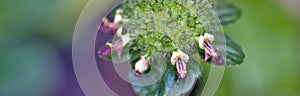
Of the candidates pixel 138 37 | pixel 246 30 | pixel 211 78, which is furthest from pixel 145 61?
Result: pixel 246 30

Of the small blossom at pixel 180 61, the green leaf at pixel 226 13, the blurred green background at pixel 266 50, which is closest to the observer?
the small blossom at pixel 180 61

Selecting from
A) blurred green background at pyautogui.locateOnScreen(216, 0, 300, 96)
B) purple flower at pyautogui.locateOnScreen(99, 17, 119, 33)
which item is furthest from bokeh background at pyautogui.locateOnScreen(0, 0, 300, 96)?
purple flower at pyautogui.locateOnScreen(99, 17, 119, 33)

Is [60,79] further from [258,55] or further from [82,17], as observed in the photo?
[258,55]

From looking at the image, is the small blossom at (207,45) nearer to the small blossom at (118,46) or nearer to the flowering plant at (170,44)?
the flowering plant at (170,44)

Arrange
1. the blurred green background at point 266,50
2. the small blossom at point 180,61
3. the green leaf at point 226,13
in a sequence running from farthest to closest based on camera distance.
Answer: the blurred green background at point 266,50, the green leaf at point 226,13, the small blossom at point 180,61

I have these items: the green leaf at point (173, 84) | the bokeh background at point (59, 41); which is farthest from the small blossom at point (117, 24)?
the bokeh background at point (59, 41)
